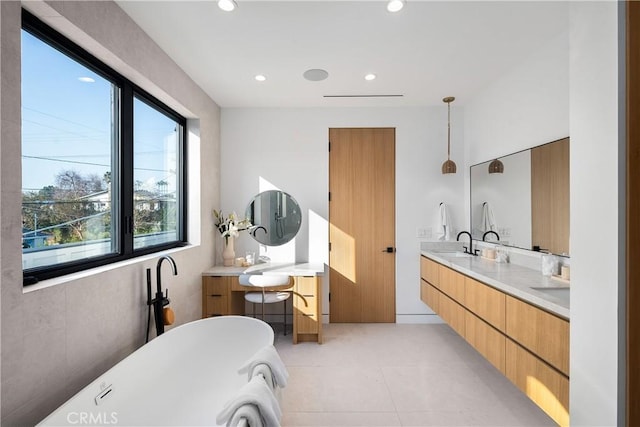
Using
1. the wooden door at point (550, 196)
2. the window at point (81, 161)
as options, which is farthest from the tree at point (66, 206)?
the wooden door at point (550, 196)

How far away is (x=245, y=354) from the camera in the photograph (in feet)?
7.06

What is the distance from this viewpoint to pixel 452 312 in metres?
2.71

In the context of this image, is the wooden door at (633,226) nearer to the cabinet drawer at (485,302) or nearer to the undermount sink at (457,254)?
the cabinet drawer at (485,302)

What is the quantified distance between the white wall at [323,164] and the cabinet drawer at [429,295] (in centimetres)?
10

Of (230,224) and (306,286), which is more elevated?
(230,224)

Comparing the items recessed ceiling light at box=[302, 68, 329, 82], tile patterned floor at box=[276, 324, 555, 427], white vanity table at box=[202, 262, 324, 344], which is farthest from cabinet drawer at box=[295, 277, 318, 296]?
recessed ceiling light at box=[302, 68, 329, 82]

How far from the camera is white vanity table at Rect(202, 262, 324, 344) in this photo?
3.00 meters

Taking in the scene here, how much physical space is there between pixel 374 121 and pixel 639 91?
2757 millimetres

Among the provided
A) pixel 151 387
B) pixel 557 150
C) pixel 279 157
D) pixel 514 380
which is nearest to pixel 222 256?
pixel 279 157

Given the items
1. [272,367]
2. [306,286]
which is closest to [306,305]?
[306,286]

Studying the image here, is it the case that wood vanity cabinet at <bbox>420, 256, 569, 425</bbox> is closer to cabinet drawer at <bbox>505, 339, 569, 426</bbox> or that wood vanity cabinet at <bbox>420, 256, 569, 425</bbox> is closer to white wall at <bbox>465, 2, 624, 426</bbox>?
cabinet drawer at <bbox>505, 339, 569, 426</bbox>

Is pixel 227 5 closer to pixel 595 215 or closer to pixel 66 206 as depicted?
pixel 66 206

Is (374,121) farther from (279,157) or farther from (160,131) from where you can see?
(160,131)

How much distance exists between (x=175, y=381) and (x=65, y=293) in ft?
2.82
